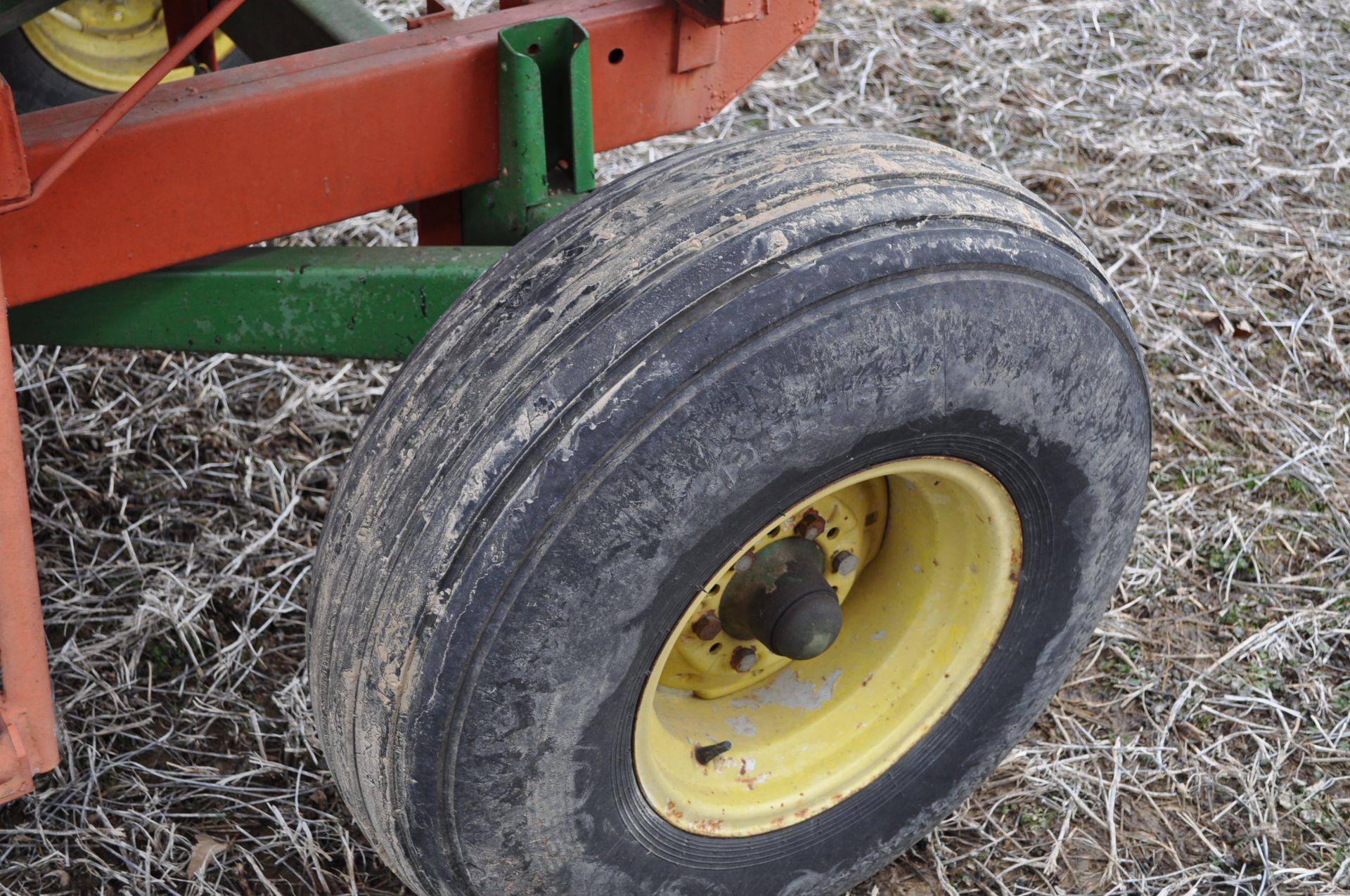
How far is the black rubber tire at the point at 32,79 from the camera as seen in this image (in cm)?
301

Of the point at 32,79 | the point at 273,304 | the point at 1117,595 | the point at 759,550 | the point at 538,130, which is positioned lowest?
the point at 1117,595

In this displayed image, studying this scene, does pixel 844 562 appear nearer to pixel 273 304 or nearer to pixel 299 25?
pixel 273 304

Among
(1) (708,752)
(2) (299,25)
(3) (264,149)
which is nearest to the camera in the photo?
(3) (264,149)

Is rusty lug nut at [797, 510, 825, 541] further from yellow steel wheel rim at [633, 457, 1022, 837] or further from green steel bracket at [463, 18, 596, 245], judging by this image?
green steel bracket at [463, 18, 596, 245]

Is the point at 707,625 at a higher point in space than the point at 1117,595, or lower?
higher

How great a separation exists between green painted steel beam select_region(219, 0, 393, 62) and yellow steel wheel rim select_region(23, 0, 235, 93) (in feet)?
2.52

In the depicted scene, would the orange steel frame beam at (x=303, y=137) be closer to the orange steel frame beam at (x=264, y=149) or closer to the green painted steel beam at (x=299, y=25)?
the orange steel frame beam at (x=264, y=149)

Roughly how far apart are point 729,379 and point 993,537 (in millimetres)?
565

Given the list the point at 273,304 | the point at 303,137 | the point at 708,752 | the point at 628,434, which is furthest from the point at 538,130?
the point at 708,752

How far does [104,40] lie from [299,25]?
135 cm

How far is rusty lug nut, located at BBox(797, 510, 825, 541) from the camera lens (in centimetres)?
182

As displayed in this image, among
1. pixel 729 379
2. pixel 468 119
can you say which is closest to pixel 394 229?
pixel 468 119

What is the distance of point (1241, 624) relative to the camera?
261 cm

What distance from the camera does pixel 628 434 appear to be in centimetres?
137
